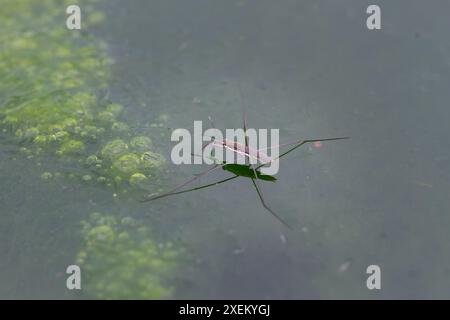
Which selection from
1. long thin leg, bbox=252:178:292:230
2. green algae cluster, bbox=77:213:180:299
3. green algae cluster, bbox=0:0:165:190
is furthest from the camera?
green algae cluster, bbox=0:0:165:190

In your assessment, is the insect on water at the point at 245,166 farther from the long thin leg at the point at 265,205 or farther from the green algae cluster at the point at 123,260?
the green algae cluster at the point at 123,260

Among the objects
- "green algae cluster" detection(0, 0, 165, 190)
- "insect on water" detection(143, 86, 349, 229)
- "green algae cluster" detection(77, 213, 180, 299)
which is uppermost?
"green algae cluster" detection(0, 0, 165, 190)

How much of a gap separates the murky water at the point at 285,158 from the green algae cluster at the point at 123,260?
34mm

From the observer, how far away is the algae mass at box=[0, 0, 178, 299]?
5.69 ft

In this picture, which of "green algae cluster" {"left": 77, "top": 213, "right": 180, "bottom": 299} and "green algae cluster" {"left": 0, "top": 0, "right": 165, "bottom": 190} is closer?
"green algae cluster" {"left": 77, "top": 213, "right": 180, "bottom": 299}

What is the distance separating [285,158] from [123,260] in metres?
0.65

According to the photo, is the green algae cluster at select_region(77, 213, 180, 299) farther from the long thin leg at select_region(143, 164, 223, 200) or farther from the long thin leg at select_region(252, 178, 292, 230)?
the long thin leg at select_region(252, 178, 292, 230)

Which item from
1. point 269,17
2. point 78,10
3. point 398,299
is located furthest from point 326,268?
point 78,10

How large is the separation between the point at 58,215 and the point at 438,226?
1.23 metres

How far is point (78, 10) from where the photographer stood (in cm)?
262

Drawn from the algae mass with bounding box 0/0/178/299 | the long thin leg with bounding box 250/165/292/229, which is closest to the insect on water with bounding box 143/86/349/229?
the long thin leg with bounding box 250/165/292/229

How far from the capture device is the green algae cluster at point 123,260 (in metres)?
1.68

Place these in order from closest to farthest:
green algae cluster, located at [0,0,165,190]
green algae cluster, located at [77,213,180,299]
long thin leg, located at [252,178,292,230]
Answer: green algae cluster, located at [77,213,180,299]
long thin leg, located at [252,178,292,230]
green algae cluster, located at [0,0,165,190]
